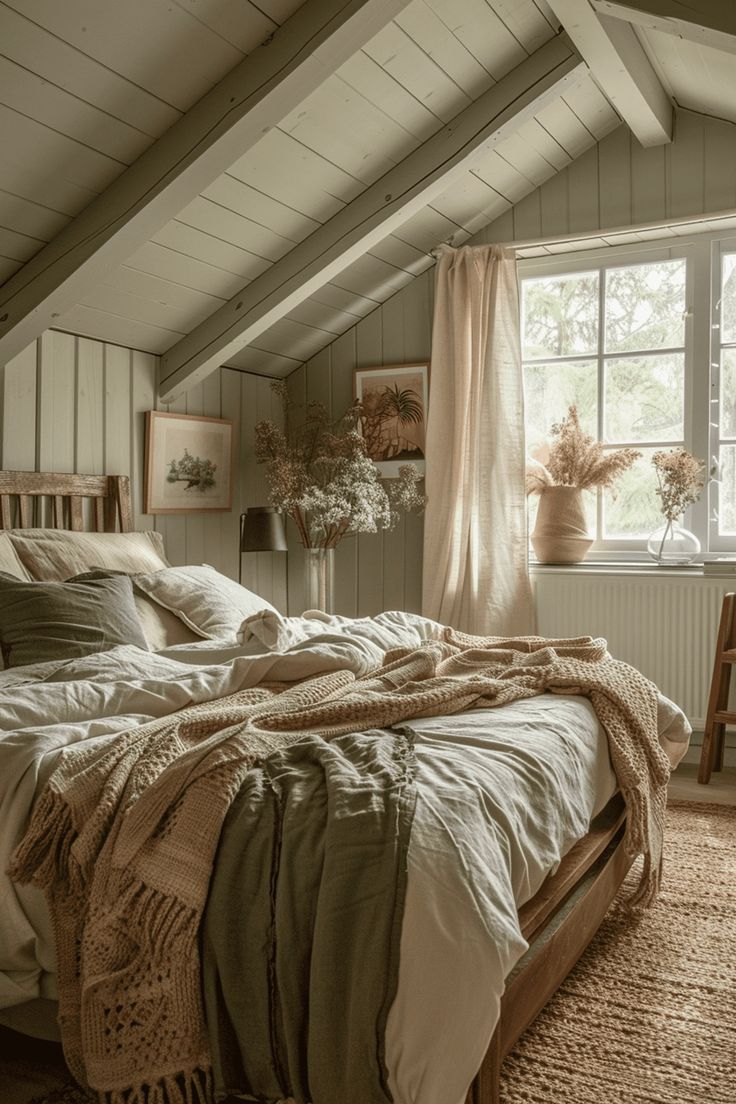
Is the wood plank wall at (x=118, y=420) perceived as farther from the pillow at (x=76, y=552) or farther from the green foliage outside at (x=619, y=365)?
the green foliage outside at (x=619, y=365)

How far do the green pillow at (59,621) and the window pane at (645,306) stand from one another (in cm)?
276

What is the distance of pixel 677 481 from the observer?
4.03m

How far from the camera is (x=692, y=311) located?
4254mm

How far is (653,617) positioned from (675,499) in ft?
1.69

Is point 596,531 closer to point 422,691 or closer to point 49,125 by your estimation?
point 422,691

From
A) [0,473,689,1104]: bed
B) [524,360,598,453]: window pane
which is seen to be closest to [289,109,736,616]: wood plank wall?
[524,360,598,453]: window pane

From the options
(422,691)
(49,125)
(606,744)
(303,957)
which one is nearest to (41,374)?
(49,125)

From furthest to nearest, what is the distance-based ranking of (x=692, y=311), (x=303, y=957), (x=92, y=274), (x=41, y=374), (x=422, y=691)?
(x=692, y=311) → (x=41, y=374) → (x=92, y=274) → (x=422, y=691) → (x=303, y=957)

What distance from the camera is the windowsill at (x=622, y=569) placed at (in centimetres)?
405

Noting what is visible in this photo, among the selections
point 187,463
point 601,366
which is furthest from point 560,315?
point 187,463

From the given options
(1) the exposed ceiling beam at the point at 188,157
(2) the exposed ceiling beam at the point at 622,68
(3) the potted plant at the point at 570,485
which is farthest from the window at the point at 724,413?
(1) the exposed ceiling beam at the point at 188,157

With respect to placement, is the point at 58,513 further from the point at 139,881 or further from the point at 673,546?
the point at 673,546

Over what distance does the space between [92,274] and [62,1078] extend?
2.29 m

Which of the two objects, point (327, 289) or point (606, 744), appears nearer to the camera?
point (606, 744)
